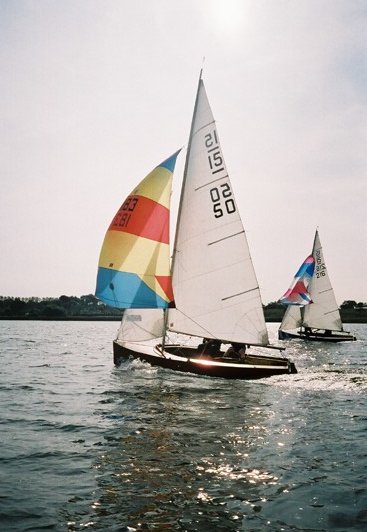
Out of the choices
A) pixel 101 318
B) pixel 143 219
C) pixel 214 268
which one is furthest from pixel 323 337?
pixel 101 318

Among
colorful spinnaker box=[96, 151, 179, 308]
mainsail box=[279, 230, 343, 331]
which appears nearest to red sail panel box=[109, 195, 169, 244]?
colorful spinnaker box=[96, 151, 179, 308]

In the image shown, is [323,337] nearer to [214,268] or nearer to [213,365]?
[214,268]

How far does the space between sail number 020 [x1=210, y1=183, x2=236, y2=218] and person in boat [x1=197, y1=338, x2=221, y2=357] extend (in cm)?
636

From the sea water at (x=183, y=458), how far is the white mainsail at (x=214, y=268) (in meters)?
3.37

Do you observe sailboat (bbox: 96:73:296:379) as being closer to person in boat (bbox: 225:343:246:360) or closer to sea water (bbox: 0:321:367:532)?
person in boat (bbox: 225:343:246:360)

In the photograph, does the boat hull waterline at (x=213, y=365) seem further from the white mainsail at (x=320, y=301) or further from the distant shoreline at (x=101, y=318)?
the distant shoreline at (x=101, y=318)

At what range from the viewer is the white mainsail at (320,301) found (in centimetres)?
5391

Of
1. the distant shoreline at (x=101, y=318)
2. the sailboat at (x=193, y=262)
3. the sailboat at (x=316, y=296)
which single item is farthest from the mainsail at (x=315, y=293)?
the distant shoreline at (x=101, y=318)

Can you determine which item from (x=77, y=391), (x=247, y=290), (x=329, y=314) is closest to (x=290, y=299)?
(x=329, y=314)

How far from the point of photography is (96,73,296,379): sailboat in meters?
20.9

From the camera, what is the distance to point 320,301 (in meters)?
54.4

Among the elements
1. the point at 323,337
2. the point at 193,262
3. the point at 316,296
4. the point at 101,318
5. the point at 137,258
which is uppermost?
the point at 137,258

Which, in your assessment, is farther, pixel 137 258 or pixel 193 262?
pixel 193 262

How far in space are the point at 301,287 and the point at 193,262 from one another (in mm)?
33300
